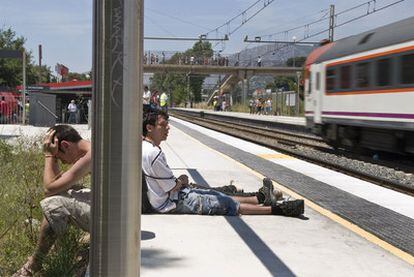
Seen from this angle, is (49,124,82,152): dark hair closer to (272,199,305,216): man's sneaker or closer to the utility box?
(272,199,305,216): man's sneaker

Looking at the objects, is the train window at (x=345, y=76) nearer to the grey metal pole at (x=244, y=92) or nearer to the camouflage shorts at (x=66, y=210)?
the camouflage shorts at (x=66, y=210)

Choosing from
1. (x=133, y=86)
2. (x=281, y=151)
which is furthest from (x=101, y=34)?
(x=281, y=151)

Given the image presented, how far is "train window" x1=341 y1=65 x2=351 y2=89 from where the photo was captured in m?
15.2

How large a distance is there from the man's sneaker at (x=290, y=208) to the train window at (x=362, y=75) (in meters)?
8.37

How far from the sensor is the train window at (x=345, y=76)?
50.0ft

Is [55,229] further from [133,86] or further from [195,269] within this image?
[133,86]

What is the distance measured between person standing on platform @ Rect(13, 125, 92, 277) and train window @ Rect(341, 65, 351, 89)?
11.7 m

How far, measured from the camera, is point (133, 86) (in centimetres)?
264

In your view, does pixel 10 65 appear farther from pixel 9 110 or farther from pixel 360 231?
pixel 360 231

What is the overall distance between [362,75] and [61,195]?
11.3 metres

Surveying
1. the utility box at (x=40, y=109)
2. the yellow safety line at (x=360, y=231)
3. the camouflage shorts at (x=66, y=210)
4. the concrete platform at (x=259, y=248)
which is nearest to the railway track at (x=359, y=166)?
the yellow safety line at (x=360, y=231)

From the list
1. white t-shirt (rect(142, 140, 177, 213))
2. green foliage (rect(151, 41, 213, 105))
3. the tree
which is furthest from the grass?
green foliage (rect(151, 41, 213, 105))

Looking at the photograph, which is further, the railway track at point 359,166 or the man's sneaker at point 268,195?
the railway track at point 359,166

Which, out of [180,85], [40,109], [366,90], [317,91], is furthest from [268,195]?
[180,85]
